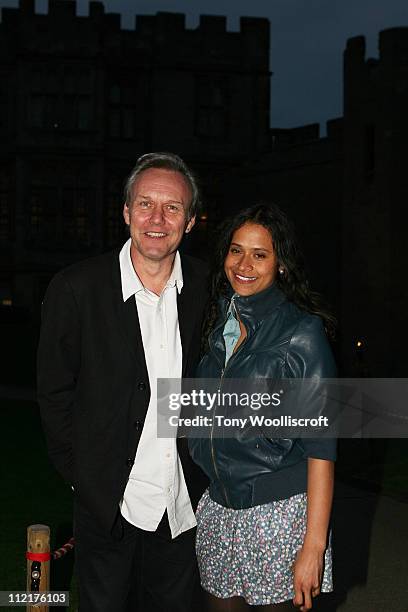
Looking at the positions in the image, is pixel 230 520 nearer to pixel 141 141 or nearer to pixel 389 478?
pixel 389 478

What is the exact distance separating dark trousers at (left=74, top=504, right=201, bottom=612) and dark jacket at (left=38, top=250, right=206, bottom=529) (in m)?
0.12

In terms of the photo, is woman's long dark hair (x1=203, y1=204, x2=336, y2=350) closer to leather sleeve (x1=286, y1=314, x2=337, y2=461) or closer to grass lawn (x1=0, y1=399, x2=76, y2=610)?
leather sleeve (x1=286, y1=314, x2=337, y2=461)

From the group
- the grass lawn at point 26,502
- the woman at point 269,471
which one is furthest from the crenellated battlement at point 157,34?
the woman at point 269,471

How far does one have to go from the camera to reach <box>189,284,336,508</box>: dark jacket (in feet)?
10.1

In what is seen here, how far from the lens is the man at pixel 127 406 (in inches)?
131

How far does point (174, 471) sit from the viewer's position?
3352mm

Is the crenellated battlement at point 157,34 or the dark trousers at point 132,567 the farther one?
the crenellated battlement at point 157,34

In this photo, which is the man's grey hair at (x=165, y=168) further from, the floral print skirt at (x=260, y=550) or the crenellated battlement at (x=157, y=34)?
the crenellated battlement at (x=157, y=34)

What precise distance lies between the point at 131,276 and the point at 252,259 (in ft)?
1.69

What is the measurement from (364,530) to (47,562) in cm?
364

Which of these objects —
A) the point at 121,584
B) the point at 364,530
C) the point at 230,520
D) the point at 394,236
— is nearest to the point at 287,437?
the point at 230,520

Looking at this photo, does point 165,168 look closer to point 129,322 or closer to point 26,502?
point 129,322

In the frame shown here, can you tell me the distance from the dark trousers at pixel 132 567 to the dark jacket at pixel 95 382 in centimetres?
12

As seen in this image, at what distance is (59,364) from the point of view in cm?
339
